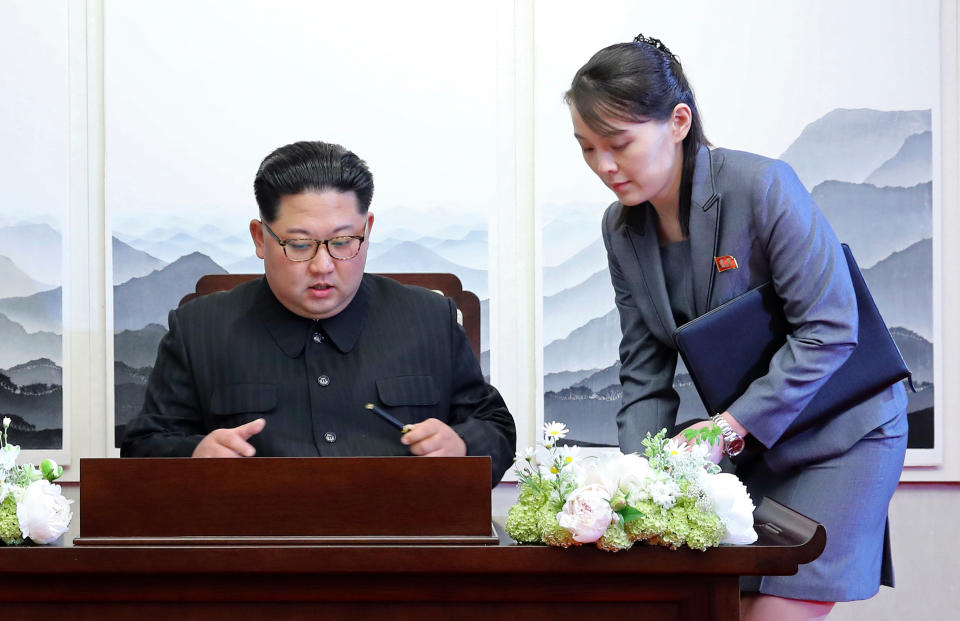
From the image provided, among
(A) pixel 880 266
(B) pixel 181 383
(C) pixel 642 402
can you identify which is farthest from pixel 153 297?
(A) pixel 880 266

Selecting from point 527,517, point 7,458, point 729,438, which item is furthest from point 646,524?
point 7,458

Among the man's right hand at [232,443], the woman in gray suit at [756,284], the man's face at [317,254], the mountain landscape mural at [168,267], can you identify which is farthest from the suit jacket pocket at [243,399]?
the mountain landscape mural at [168,267]

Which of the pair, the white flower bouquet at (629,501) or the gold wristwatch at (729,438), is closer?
the white flower bouquet at (629,501)

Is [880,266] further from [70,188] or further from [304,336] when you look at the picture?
[70,188]

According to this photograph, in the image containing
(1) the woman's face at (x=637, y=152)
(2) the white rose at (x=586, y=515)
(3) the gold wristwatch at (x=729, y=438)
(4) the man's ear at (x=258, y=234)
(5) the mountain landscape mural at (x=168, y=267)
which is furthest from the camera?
(5) the mountain landscape mural at (x=168, y=267)

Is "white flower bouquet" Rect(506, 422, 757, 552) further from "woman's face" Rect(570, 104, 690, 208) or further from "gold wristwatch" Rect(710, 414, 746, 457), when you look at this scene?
"woman's face" Rect(570, 104, 690, 208)

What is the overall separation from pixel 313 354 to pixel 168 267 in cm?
136

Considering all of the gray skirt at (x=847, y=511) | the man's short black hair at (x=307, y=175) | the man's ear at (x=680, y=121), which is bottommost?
the gray skirt at (x=847, y=511)

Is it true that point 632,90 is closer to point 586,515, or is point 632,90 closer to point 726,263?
point 726,263

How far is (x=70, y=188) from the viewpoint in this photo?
3.14 meters

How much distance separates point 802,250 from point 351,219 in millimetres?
834

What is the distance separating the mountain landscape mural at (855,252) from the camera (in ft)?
10.5

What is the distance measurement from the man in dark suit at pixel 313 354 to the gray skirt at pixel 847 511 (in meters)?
0.55

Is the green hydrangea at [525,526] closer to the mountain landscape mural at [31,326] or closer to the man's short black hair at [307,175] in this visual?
the man's short black hair at [307,175]
